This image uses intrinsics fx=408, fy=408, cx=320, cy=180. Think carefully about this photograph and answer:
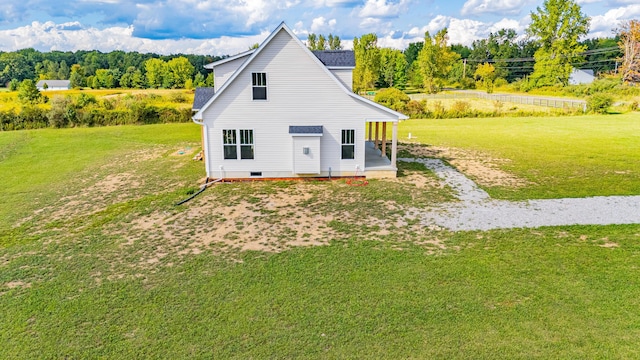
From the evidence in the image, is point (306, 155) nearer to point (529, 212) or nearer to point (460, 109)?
point (529, 212)

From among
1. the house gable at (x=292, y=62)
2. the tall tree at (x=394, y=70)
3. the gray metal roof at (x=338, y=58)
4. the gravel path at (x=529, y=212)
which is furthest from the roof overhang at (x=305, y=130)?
the tall tree at (x=394, y=70)

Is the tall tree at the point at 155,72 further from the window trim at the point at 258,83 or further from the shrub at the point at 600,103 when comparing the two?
the window trim at the point at 258,83

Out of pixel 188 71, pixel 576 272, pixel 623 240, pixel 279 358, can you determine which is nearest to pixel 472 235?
pixel 576 272

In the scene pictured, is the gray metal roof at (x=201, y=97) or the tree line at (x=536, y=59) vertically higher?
the tree line at (x=536, y=59)

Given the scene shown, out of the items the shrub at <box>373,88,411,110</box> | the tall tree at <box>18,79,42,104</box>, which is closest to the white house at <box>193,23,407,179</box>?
the shrub at <box>373,88,411,110</box>

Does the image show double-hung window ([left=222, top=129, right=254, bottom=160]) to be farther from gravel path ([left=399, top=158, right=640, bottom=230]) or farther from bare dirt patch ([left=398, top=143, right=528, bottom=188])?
bare dirt patch ([left=398, top=143, right=528, bottom=188])

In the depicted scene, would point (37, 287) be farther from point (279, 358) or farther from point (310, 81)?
point (310, 81)

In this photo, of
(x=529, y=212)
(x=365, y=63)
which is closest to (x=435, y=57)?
(x=365, y=63)
